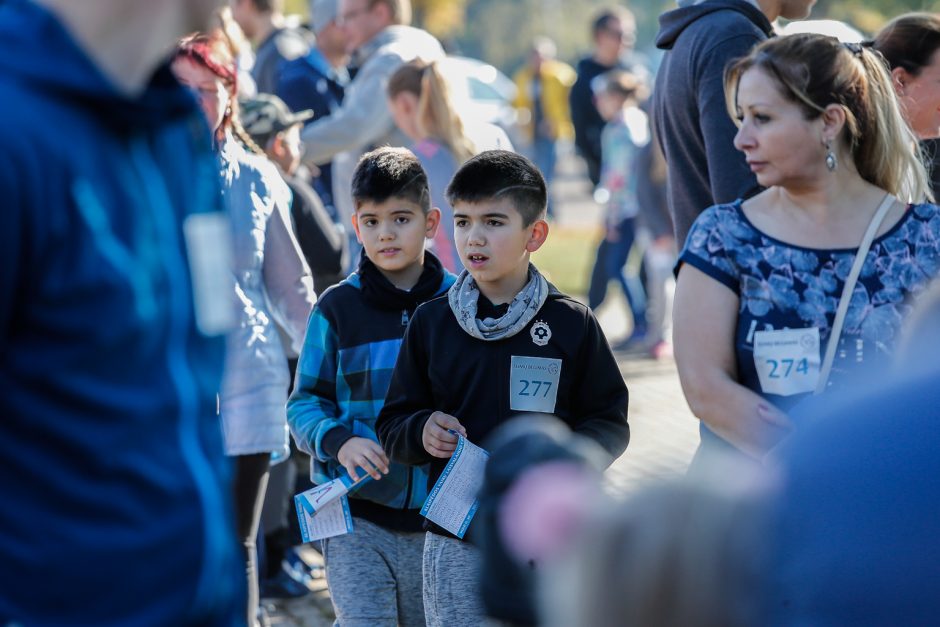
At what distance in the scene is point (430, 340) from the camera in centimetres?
336

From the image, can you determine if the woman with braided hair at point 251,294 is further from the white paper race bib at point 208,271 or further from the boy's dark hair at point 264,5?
the boy's dark hair at point 264,5

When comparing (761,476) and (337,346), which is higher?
(761,476)

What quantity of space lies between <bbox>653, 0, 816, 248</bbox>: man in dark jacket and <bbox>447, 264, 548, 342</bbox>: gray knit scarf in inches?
29.8

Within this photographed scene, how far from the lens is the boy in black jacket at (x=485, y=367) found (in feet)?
10.8

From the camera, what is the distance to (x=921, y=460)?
1518mm

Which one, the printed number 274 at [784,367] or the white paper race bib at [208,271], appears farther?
the printed number 274 at [784,367]

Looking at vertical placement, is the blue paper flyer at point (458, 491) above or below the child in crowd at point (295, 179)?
below

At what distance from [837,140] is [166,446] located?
6.81 ft

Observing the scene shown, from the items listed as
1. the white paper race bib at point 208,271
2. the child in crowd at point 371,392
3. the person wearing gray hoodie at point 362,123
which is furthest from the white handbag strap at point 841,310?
the person wearing gray hoodie at point 362,123

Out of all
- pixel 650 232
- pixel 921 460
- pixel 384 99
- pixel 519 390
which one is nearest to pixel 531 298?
pixel 519 390

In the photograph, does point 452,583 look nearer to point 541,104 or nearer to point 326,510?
point 326,510

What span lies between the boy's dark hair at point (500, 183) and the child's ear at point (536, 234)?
0.02 meters

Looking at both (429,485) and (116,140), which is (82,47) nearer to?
(116,140)

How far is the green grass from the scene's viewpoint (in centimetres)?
1302
